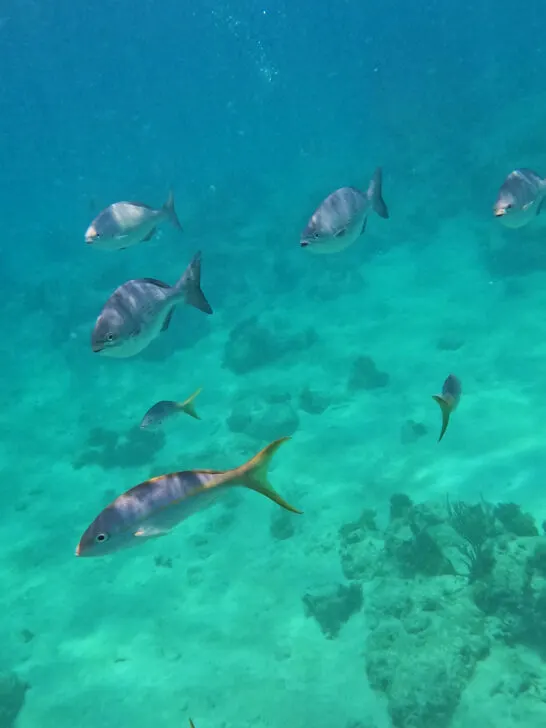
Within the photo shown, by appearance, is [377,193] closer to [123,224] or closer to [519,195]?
[519,195]

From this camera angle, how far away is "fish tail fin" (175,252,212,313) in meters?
4.24

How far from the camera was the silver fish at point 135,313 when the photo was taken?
396 cm

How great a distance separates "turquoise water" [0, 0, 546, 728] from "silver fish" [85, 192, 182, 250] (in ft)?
16.6

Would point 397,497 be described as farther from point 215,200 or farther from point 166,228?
Answer: point 215,200

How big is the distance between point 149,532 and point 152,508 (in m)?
0.14

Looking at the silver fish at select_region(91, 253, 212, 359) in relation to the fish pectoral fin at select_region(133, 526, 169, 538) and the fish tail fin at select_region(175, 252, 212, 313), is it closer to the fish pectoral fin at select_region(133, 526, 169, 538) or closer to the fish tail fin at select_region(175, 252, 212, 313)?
the fish tail fin at select_region(175, 252, 212, 313)

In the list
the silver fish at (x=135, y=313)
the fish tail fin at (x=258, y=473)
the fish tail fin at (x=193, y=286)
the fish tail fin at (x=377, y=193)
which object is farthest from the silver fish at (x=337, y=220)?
the fish tail fin at (x=258, y=473)

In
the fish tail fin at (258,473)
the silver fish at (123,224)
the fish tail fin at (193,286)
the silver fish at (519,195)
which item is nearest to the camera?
the fish tail fin at (258,473)

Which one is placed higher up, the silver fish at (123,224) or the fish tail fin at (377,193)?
the silver fish at (123,224)

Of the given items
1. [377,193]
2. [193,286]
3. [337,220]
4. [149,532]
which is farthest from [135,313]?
[377,193]

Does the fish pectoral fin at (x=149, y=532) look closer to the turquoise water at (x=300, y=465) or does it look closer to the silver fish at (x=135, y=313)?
the silver fish at (x=135, y=313)

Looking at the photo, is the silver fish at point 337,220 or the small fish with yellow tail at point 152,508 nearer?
the small fish with yellow tail at point 152,508

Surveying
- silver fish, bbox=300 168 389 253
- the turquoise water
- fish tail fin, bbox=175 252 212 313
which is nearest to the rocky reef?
the turquoise water

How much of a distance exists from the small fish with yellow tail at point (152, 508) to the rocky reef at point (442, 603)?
376 cm
